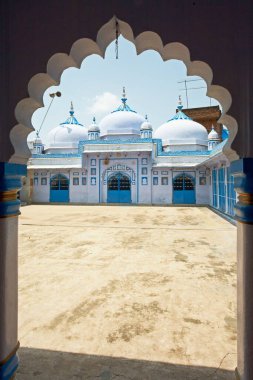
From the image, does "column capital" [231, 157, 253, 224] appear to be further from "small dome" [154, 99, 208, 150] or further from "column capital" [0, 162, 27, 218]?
"small dome" [154, 99, 208, 150]

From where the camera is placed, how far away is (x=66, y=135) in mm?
24188

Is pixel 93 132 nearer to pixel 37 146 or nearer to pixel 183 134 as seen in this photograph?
pixel 37 146

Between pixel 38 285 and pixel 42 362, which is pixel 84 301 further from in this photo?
pixel 42 362

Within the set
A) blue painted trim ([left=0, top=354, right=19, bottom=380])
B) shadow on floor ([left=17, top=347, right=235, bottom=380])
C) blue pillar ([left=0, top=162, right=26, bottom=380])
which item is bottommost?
shadow on floor ([left=17, top=347, right=235, bottom=380])

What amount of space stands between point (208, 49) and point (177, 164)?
655 inches

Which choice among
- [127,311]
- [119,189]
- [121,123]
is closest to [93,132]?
[121,123]

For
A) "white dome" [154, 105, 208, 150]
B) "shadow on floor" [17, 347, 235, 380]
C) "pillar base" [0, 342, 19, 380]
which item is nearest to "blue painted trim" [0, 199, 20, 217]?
"pillar base" [0, 342, 19, 380]

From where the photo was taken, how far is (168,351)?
95.6 inches

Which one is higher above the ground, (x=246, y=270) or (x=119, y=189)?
(x=119, y=189)

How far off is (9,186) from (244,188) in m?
1.63

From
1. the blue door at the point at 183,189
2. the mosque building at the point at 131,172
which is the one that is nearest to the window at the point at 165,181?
the mosque building at the point at 131,172

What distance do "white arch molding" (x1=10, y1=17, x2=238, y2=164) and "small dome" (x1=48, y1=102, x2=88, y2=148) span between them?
22369 mm

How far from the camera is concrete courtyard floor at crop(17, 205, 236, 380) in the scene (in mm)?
2246

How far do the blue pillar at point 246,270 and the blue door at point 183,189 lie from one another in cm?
1688
